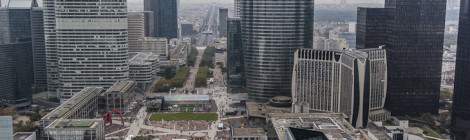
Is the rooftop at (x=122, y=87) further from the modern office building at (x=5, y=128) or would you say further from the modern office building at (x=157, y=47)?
the modern office building at (x=157, y=47)

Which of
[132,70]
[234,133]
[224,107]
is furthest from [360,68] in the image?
[132,70]

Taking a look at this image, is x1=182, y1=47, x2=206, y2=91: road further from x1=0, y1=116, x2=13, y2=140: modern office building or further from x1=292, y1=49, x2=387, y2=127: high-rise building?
x1=0, y1=116, x2=13, y2=140: modern office building

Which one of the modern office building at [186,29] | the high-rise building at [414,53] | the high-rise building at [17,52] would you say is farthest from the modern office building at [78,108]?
the modern office building at [186,29]

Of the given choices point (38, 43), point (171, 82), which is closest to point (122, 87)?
point (38, 43)

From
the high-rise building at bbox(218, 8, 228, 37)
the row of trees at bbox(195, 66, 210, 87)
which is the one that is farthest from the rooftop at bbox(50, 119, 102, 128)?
the high-rise building at bbox(218, 8, 228, 37)

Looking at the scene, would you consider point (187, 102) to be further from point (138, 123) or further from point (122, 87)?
point (138, 123)

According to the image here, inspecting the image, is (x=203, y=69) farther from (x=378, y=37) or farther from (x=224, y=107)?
(x=378, y=37)
